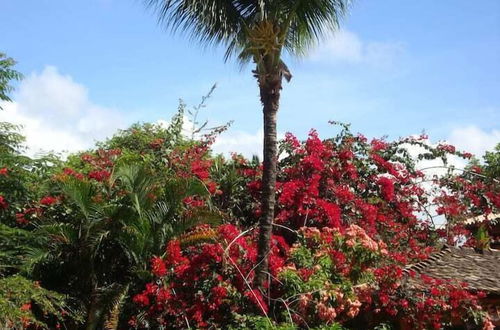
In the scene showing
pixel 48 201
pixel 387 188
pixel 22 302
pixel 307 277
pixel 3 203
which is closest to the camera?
pixel 22 302

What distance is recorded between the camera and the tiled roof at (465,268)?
1033 centimetres

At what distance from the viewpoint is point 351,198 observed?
38.5 ft

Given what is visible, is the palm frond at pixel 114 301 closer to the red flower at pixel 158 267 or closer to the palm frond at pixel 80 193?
the red flower at pixel 158 267

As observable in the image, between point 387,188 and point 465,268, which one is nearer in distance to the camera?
point 465,268

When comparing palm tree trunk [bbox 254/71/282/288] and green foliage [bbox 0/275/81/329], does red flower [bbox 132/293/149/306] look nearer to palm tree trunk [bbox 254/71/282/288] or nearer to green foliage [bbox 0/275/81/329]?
green foliage [bbox 0/275/81/329]

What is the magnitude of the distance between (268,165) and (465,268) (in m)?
4.95

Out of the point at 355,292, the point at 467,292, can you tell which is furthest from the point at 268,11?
the point at 467,292

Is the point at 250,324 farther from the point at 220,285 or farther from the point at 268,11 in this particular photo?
the point at 268,11

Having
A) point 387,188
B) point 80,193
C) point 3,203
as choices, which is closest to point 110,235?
point 80,193

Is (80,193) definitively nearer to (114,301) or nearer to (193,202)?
(114,301)

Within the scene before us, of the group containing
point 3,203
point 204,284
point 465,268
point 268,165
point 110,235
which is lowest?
point 204,284

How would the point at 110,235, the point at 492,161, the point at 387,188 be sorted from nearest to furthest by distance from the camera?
the point at 110,235, the point at 387,188, the point at 492,161

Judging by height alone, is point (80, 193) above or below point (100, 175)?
below

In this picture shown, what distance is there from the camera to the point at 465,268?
11398mm
